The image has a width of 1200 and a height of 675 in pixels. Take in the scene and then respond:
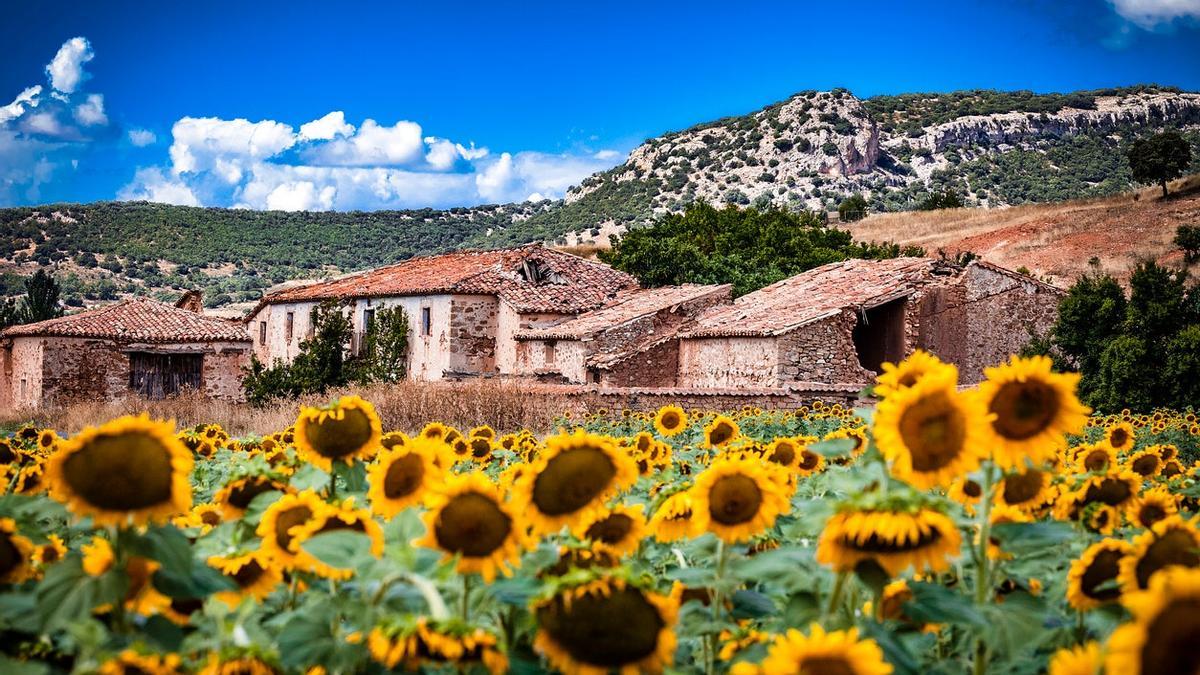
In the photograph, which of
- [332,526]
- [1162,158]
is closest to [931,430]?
[332,526]

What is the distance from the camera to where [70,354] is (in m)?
30.3

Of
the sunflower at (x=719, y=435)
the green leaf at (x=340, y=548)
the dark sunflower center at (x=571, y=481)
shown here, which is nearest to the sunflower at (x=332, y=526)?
the green leaf at (x=340, y=548)

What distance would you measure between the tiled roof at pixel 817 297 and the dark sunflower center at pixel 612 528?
804 inches

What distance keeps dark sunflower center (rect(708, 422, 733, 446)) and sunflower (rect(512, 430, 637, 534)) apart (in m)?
3.31

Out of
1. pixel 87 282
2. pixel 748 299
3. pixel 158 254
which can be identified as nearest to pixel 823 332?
pixel 748 299

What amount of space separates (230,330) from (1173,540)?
35.4 meters

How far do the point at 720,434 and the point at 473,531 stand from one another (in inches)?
157

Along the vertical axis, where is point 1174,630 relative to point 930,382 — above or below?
below

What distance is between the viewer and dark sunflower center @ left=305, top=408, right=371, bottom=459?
111 inches

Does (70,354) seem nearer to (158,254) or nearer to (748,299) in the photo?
(748,299)

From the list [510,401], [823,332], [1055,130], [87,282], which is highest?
[1055,130]

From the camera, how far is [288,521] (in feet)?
7.35

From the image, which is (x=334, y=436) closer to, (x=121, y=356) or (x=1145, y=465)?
(x=1145, y=465)

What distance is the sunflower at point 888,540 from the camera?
1808 mm
